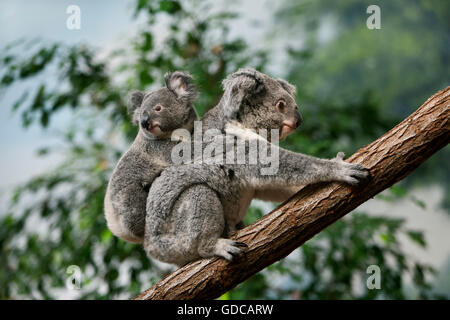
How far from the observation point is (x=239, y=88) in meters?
2.34

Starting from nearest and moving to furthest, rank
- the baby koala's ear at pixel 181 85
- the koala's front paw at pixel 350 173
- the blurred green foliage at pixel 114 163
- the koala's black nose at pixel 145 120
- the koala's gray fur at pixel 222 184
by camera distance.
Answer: the koala's front paw at pixel 350 173, the koala's gray fur at pixel 222 184, the koala's black nose at pixel 145 120, the baby koala's ear at pixel 181 85, the blurred green foliage at pixel 114 163

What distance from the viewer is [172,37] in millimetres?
4480

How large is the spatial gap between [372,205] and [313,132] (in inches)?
301

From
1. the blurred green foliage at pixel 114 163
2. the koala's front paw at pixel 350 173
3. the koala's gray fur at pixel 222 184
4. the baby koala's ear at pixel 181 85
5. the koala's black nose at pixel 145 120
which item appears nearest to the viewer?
the koala's front paw at pixel 350 173

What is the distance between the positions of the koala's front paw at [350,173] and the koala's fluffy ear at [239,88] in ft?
2.03

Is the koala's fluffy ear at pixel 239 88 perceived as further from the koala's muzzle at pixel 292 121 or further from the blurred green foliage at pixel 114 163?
the blurred green foliage at pixel 114 163

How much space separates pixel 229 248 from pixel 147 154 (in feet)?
2.46

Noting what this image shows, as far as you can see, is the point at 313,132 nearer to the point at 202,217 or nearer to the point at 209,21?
the point at 209,21

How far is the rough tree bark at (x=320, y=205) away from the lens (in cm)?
217

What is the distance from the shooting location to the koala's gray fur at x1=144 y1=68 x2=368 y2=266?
2260mm

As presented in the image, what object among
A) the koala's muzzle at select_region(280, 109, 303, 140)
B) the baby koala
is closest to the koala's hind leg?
the baby koala

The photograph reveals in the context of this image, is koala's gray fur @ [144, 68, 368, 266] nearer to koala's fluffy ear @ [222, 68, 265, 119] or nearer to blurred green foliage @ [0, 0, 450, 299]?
koala's fluffy ear @ [222, 68, 265, 119]

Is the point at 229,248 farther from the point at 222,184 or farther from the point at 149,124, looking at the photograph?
the point at 149,124

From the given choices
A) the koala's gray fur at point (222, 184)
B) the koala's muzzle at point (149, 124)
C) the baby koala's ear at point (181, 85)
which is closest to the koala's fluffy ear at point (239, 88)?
the koala's gray fur at point (222, 184)
